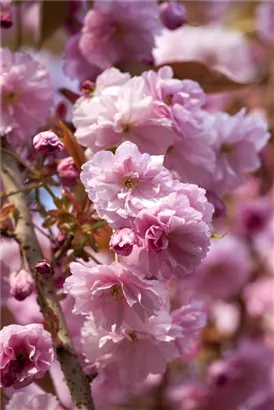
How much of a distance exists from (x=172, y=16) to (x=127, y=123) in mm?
374

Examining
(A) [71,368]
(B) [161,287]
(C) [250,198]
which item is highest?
(B) [161,287]

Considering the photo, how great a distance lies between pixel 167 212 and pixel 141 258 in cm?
6

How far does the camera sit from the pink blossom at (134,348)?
104 centimetres

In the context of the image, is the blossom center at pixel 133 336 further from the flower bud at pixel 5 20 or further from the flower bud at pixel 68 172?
the flower bud at pixel 5 20

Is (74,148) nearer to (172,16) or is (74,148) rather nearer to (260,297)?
(172,16)

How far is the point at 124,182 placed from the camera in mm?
919

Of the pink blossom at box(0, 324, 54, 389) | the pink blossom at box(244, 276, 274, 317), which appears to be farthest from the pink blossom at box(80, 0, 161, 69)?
the pink blossom at box(244, 276, 274, 317)

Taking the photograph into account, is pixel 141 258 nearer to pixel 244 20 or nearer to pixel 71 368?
pixel 71 368

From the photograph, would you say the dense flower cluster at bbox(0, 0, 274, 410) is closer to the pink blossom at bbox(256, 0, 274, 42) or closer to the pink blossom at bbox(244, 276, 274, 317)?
the pink blossom at bbox(244, 276, 274, 317)

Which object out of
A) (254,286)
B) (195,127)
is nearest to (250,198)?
(254,286)

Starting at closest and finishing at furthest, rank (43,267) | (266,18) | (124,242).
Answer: (124,242) < (43,267) < (266,18)

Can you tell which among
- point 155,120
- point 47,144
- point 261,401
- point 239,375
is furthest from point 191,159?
point 261,401

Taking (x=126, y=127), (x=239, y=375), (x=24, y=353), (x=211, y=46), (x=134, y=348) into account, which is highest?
(x=126, y=127)

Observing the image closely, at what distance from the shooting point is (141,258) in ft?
2.94
